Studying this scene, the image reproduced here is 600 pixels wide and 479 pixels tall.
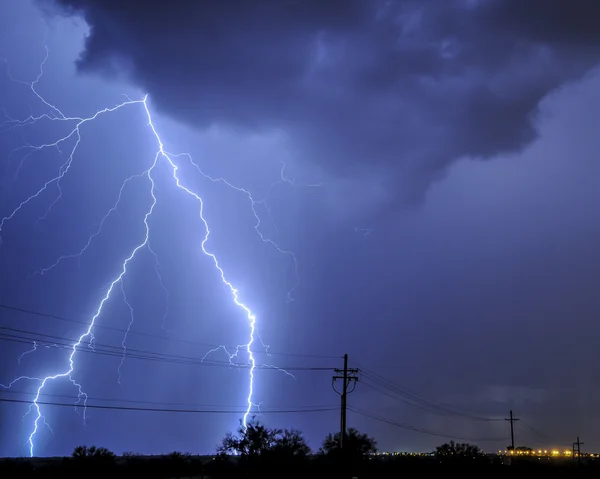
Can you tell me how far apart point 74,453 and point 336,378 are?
2398cm

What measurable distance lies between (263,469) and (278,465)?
1.00m

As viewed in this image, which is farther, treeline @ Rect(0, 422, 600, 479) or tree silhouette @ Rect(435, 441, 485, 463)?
tree silhouette @ Rect(435, 441, 485, 463)

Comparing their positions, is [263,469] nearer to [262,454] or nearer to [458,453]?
[262,454]

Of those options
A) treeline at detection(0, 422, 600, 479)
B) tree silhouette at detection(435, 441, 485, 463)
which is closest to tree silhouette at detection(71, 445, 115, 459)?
treeline at detection(0, 422, 600, 479)

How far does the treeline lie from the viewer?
39.6 metres

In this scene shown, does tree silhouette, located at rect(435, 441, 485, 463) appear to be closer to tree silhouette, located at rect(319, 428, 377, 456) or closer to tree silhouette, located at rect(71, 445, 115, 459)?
tree silhouette, located at rect(319, 428, 377, 456)

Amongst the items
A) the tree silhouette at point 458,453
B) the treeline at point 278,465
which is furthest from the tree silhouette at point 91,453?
the tree silhouette at point 458,453

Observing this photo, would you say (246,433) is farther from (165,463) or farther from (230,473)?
(165,463)

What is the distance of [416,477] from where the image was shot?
4741 centimetres

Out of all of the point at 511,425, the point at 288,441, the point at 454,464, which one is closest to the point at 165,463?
the point at 288,441

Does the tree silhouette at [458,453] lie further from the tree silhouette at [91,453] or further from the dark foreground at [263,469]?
the tree silhouette at [91,453]

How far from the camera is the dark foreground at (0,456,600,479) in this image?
3919 centimetres

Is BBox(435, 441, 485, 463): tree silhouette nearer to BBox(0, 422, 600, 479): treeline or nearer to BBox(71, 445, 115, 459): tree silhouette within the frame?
BBox(0, 422, 600, 479): treeline

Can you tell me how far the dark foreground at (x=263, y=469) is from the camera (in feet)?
129
